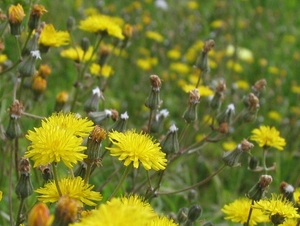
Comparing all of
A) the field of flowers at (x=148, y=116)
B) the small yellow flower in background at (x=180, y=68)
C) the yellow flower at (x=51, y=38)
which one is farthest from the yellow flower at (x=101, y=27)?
the small yellow flower in background at (x=180, y=68)

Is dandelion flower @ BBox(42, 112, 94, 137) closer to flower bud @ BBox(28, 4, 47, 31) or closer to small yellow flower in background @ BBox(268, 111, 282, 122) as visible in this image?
flower bud @ BBox(28, 4, 47, 31)

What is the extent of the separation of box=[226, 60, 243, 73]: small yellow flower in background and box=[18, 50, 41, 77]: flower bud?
2.61 meters

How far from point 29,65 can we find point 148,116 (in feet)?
3.92

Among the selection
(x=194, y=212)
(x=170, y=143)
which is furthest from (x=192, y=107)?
(x=194, y=212)

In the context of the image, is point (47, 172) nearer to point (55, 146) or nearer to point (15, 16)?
point (55, 146)

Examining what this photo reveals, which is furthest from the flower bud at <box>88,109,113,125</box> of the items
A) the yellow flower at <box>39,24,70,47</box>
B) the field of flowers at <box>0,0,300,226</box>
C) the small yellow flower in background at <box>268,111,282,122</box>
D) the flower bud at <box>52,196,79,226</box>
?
the small yellow flower in background at <box>268,111,282,122</box>

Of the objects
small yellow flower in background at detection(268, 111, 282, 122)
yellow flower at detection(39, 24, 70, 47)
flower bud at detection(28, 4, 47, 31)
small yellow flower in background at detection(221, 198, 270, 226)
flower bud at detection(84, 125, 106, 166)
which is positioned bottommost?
small yellow flower in background at detection(268, 111, 282, 122)

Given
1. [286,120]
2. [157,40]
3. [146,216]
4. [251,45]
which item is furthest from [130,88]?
[146,216]

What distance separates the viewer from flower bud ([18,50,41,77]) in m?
2.00

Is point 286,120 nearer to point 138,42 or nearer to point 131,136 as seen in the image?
point 138,42

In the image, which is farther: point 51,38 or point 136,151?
point 51,38

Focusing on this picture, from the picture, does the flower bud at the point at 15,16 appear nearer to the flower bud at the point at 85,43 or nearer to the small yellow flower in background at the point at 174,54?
the flower bud at the point at 85,43

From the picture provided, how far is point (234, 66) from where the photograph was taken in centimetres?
445

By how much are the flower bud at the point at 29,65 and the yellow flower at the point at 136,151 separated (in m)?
0.63
